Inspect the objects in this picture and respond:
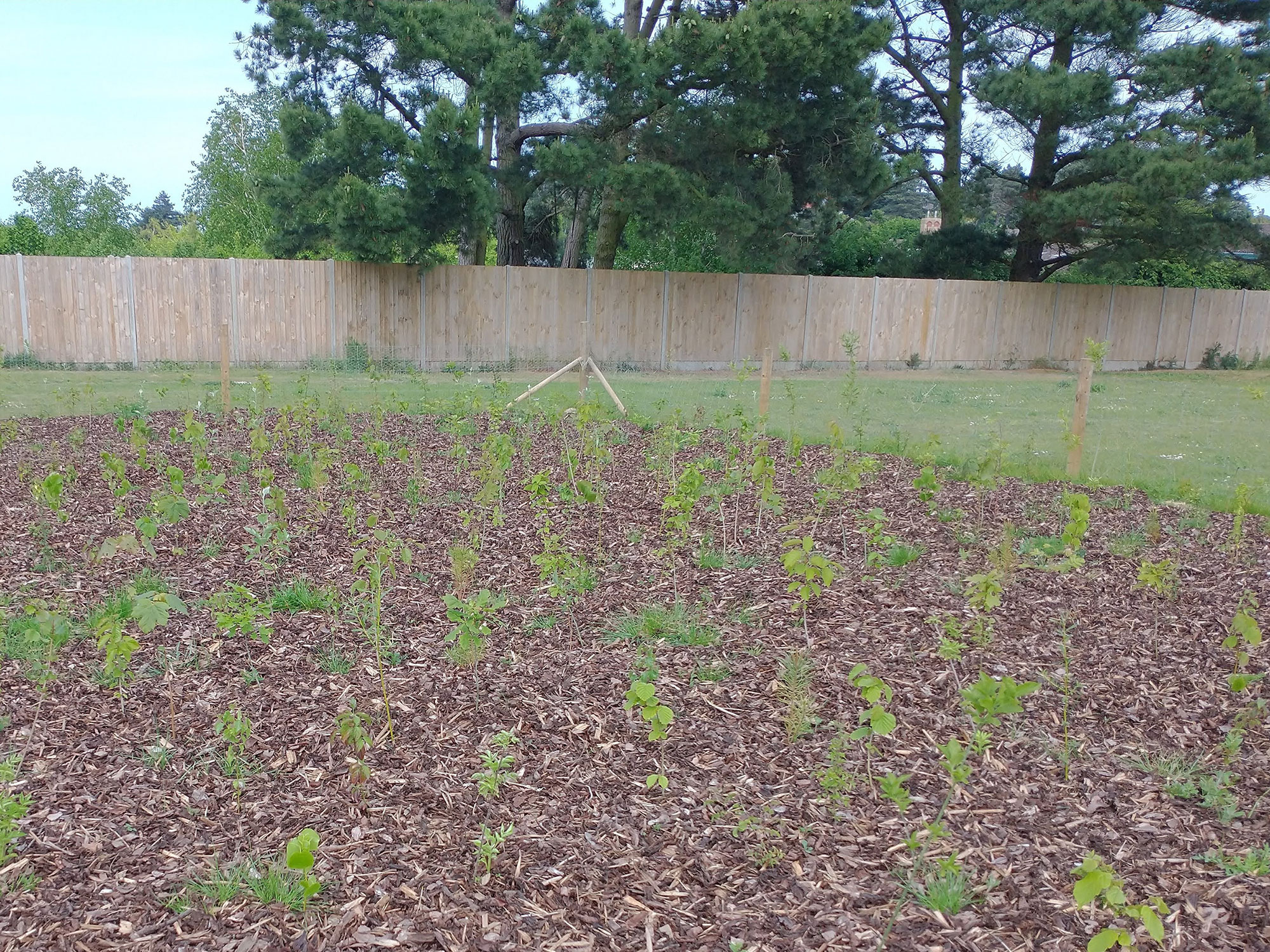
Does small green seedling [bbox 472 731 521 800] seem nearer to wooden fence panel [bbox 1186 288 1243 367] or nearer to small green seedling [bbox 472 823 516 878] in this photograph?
small green seedling [bbox 472 823 516 878]

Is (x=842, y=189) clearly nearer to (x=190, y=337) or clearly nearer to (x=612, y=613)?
(x=190, y=337)

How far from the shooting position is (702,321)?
61.8 ft

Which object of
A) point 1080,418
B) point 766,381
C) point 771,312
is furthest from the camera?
point 771,312

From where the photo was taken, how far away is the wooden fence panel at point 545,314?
57.0 ft

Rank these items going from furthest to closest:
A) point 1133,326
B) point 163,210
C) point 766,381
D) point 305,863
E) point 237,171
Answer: point 163,210
point 237,171
point 1133,326
point 766,381
point 305,863

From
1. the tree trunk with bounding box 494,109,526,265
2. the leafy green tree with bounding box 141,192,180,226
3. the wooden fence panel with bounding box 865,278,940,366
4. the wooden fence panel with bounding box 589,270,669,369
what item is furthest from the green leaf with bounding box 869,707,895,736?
the leafy green tree with bounding box 141,192,180,226

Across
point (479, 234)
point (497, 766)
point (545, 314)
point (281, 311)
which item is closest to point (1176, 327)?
point (545, 314)

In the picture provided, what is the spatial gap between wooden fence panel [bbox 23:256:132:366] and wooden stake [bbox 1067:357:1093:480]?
45.5 ft

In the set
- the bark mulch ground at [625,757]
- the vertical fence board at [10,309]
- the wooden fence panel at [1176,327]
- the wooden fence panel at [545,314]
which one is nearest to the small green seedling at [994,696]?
the bark mulch ground at [625,757]

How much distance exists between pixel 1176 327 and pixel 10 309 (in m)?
24.0

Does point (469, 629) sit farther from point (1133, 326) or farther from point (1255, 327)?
point (1255, 327)

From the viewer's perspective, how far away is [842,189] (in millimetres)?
17266

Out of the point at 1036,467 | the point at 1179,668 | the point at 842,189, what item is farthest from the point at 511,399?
the point at 842,189

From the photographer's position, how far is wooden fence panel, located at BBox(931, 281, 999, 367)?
20891 millimetres
